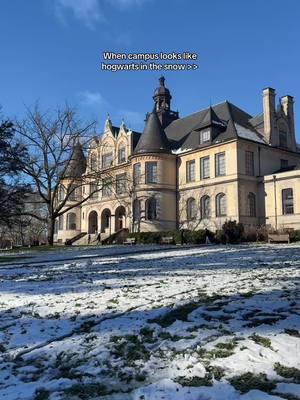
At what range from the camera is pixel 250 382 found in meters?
4.95

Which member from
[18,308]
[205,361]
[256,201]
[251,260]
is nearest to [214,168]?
[256,201]

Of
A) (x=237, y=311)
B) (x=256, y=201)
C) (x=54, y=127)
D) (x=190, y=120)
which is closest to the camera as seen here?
(x=237, y=311)

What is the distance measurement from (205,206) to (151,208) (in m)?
6.19

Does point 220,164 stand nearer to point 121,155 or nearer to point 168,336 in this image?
point 121,155

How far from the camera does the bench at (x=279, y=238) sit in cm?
3044

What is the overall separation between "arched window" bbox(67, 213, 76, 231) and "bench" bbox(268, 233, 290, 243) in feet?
130

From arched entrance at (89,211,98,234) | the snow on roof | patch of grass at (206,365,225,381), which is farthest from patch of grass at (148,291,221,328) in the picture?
arched entrance at (89,211,98,234)

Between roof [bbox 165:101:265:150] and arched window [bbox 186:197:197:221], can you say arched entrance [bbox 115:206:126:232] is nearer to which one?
arched window [bbox 186:197:197:221]

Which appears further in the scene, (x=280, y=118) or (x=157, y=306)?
(x=280, y=118)

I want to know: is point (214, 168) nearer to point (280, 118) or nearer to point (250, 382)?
point (280, 118)

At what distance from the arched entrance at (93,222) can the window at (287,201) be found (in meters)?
28.1

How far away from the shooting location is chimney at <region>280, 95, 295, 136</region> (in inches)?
2047

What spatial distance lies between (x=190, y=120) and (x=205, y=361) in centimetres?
5227

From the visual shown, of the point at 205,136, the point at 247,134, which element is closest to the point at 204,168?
the point at 205,136
